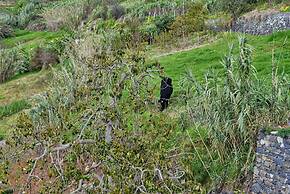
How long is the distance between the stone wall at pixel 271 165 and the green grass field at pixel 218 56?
6.94m

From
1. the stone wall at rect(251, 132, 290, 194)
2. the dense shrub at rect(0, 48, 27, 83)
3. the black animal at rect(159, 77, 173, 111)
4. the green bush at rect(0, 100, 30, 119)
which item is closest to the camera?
the stone wall at rect(251, 132, 290, 194)

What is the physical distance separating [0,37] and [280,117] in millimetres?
34967

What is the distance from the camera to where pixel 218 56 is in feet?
67.2

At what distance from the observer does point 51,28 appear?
42312 mm

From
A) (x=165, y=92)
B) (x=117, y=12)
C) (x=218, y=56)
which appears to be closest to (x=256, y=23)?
(x=218, y=56)

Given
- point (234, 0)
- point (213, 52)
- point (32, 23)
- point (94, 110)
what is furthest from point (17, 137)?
point (32, 23)

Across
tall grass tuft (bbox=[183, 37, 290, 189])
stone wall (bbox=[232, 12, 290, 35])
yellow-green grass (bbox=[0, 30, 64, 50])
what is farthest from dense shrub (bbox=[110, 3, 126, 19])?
tall grass tuft (bbox=[183, 37, 290, 189])

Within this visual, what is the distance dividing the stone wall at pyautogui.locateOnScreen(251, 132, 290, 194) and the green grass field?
22.8 ft

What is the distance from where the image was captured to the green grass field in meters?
18.4

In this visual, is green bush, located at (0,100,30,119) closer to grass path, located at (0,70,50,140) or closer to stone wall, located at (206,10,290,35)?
grass path, located at (0,70,50,140)

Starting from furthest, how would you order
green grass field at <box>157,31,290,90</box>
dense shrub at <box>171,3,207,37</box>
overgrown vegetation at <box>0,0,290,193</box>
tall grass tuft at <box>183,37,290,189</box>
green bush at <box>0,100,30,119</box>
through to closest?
1. dense shrub at <box>171,3,207,37</box>
2. green bush at <box>0,100,30,119</box>
3. green grass field at <box>157,31,290,90</box>
4. tall grass tuft at <box>183,37,290,189</box>
5. overgrown vegetation at <box>0,0,290,193</box>

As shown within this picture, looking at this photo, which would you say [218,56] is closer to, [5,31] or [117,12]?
[117,12]

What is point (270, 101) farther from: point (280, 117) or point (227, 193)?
point (227, 193)

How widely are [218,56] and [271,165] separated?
10308 millimetres
